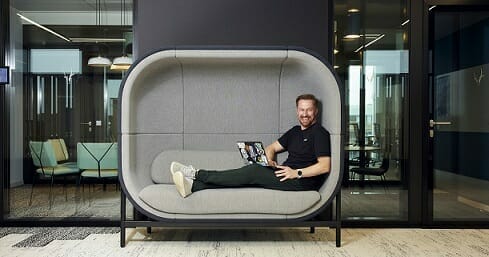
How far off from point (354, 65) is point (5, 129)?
10.8 ft

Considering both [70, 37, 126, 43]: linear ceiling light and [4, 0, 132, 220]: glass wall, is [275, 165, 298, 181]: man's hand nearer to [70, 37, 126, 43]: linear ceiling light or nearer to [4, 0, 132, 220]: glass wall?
[4, 0, 132, 220]: glass wall

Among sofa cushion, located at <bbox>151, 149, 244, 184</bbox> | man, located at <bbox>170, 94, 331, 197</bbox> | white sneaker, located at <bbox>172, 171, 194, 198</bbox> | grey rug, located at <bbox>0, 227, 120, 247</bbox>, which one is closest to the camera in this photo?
white sneaker, located at <bbox>172, 171, 194, 198</bbox>

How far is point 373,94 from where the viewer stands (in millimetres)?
4352

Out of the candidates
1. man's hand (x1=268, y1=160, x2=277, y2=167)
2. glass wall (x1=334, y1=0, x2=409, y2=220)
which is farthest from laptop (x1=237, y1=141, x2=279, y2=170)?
glass wall (x1=334, y1=0, x2=409, y2=220)

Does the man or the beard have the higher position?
the beard

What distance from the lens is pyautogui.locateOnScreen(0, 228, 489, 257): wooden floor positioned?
11.3 feet

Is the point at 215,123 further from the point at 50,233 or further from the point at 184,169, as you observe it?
the point at 50,233

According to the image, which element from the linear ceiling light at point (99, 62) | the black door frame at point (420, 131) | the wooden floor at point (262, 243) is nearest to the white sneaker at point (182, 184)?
the wooden floor at point (262, 243)

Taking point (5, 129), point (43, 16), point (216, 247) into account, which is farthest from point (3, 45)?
point (216, 247)

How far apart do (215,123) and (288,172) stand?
2.92 ft

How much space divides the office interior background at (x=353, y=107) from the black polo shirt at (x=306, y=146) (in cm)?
70

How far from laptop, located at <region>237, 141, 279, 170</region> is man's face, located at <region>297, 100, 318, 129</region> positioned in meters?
0.42

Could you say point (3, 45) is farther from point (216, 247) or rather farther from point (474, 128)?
point (474, 128)

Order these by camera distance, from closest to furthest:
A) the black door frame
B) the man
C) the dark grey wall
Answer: the man → the dark grey wall → the black door frame
